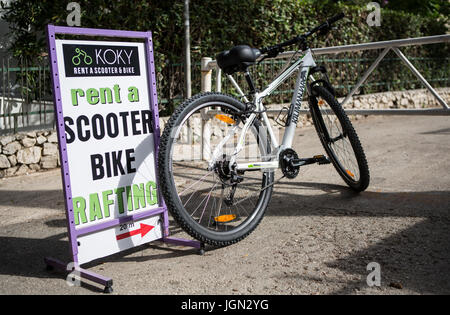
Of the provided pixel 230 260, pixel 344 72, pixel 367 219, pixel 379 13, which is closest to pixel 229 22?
pixel 344 72

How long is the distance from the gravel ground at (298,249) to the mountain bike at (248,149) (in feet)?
0.69

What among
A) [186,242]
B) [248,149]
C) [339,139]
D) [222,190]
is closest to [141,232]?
[186,242]

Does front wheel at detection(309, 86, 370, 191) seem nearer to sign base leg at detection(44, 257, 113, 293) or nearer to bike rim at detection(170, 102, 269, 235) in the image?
bike rim at detection(170, 102, 269, 235)

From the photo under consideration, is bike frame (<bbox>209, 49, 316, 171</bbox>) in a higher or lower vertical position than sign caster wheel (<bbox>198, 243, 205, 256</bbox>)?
higher

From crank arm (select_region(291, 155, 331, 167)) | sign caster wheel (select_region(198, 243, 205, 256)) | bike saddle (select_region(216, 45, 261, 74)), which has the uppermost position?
bike saddle (select_region(216, 45, 261, 74))

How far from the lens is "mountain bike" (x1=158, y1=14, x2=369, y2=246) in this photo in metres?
3.05

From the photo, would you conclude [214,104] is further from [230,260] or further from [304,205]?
[304,205]

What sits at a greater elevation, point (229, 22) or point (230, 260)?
point (229, 22)

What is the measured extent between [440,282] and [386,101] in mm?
9307

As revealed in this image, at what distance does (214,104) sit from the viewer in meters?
3.29

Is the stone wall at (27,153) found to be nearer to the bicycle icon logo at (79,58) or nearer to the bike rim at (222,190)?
the bike rim at (222,190)

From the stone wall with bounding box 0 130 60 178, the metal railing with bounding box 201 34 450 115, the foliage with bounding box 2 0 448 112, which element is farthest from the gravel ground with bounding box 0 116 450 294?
the foliage with bounding box 2 0 448 112

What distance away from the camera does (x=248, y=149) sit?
3.58m

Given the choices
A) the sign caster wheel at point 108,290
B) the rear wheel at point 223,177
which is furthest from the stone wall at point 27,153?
the sign caster wheel at point 108,290
